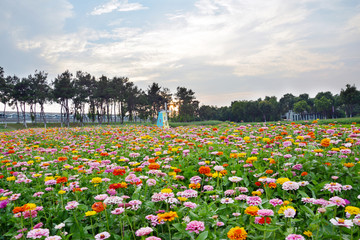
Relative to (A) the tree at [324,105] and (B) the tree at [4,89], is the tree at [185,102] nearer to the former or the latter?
(A) the tree at [324,105]

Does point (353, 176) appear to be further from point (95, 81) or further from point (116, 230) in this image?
point (95, 81)

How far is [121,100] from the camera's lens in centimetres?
5669

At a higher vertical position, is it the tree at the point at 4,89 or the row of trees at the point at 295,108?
the tree at the point at 4,89

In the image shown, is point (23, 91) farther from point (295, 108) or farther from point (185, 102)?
point (295, 108)

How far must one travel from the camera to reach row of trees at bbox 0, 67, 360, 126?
4103 centimetres

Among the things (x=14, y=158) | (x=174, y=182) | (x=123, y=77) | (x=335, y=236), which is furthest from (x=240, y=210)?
(x=123, y=77)

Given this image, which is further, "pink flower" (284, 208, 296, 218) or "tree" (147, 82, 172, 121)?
"tree" (147, 82, 172, 121)

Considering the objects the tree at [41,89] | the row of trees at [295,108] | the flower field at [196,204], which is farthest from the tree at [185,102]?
the flower field at [196,204]

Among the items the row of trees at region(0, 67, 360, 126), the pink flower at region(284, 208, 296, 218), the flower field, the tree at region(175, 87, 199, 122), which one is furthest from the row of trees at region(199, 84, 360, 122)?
the pink flower at region(284, 208, 296, 218)

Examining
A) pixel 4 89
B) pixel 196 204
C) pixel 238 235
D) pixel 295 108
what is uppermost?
pixel 4 89

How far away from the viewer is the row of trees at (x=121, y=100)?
135 feet

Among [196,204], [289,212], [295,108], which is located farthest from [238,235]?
[295,108]

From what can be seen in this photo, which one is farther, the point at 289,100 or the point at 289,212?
the point at 289,100

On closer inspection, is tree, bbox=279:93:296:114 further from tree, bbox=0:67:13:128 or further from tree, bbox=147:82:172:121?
tree, bbox=0:67:13:128
